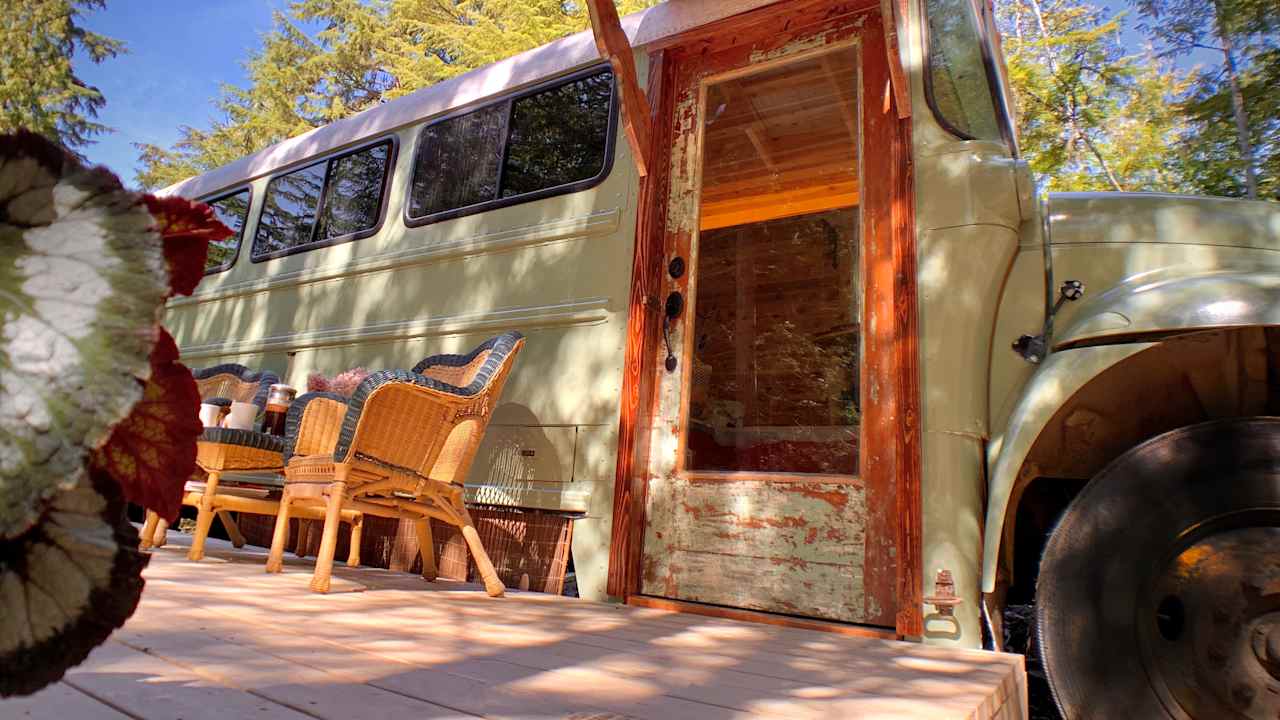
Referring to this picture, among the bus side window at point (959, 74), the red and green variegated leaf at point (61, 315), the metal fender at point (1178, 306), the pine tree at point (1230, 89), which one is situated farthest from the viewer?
the pine tree at point (1230, 89)

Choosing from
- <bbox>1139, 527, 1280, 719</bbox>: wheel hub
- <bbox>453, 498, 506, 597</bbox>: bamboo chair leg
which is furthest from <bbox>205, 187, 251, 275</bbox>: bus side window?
<bbox>1139, 527, 1280, 719</bbox>: wheel hub

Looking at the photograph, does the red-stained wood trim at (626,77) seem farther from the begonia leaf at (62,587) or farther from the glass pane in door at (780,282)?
the begonia leaf at (62,587)

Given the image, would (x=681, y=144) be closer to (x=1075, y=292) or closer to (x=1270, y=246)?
(x=1075, y=292)

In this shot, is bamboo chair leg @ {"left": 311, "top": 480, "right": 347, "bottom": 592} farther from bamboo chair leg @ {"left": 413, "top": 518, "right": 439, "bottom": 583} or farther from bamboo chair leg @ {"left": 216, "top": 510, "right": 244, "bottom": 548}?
bamboo chair leg @ {"left": 216, "top": 510, "right": 244, "bottom": 548}

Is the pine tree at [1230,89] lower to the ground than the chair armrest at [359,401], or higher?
higher

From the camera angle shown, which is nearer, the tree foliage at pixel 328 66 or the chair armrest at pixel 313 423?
the chair armrest at pixel 313 423

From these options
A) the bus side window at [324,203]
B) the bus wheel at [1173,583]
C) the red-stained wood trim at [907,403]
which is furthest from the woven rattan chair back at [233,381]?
the bus wheel at [1173,583]

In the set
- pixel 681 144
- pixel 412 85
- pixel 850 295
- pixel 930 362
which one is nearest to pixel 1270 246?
pixel 930 362

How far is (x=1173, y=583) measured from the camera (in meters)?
1.62

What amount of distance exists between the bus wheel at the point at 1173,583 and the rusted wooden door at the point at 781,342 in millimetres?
743

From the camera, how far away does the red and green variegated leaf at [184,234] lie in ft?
1.05

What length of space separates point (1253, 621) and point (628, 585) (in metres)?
1.94

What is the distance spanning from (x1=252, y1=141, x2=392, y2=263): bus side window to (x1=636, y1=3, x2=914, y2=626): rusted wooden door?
1976 millimetres

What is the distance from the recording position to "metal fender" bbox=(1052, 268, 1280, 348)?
1667mm
